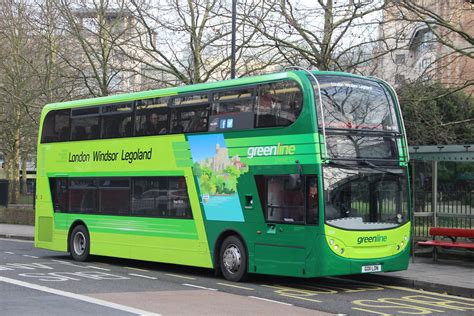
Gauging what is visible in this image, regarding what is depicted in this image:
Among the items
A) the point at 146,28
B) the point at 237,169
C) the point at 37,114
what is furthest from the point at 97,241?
the point at 37,114

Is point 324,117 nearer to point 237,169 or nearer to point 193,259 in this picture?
point 237,169

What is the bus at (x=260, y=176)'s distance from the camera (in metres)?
12.7

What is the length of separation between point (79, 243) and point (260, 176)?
691 cm

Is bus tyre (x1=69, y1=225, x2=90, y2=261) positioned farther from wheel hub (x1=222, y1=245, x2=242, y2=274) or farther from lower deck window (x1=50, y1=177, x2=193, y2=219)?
wheel hub (x1=222, y1=245, x2=242, y2=274)

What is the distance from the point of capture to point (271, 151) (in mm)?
13367

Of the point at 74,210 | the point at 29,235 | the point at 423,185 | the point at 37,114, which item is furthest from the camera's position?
the point at 37,114

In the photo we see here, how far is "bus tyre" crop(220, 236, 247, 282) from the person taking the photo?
13.9m

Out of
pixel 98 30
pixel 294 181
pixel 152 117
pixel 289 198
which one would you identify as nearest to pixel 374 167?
pixel 294 181

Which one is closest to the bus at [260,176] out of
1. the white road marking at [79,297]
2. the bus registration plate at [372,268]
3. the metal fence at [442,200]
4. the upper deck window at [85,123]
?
the bus registration plate at [372,268]

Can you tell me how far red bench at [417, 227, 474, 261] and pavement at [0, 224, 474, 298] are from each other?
463 millimetres

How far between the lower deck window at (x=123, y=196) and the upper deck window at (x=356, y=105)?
4.02 m

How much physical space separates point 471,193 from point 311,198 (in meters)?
5.10

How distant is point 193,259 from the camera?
1501 cm

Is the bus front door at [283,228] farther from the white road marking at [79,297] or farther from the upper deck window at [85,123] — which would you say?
the upper deck window at [85,123]
